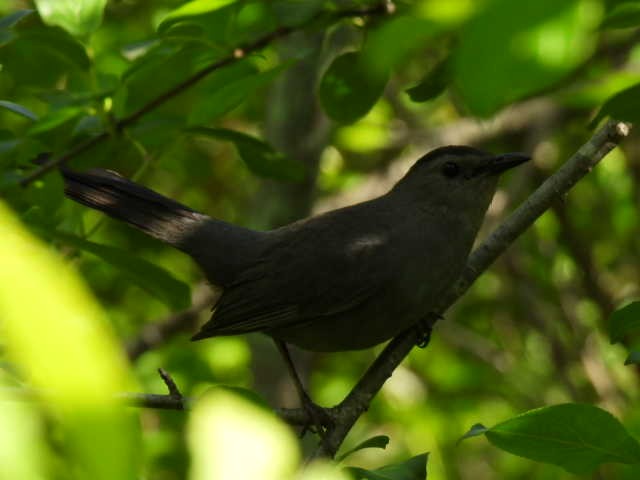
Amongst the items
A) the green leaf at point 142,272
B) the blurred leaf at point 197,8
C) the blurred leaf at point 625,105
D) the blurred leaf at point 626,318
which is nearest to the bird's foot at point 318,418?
the green leaf at point 142,272

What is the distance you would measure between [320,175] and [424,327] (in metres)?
2.00

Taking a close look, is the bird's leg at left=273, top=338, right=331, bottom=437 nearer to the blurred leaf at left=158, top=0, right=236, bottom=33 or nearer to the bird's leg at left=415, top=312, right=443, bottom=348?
the bird's leg at left=415, top=312, right=443, bottom=348

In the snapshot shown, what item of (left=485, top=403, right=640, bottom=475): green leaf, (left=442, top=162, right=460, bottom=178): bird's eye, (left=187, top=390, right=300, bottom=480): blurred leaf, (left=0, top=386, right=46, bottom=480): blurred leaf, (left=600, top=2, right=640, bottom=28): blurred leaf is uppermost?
(left=442, top=162, right=460, bottom=178): bird's eye

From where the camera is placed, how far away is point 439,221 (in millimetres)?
4109

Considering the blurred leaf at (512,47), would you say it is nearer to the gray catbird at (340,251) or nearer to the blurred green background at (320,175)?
the blurred green background at (320,175)

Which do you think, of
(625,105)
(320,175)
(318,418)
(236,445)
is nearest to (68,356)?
(236,445)

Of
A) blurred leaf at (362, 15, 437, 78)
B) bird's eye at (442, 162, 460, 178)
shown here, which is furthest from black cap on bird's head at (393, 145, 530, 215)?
blurred leaf at (362, 15, 437, 78)

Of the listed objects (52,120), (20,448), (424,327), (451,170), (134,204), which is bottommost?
(20,448)

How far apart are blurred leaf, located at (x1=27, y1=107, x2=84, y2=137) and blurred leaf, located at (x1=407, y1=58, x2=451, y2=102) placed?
894mm

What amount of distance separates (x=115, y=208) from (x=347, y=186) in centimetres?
259

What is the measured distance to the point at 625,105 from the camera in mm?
1457

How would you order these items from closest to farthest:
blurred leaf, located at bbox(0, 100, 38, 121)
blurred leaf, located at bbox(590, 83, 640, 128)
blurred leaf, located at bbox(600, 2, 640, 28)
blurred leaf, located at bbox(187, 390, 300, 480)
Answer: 1. blurred leaf, located at bbox(187, 390, 300, 480)
2. blurred leaf, located at bbox(600, 2, 640, 28)
3. blurred leaf, located at bbox(590, 83, 640, 128)
4. blurred leaf, located at bbox(0, 100, 38, 121)

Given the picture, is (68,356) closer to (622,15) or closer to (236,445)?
(236,445)

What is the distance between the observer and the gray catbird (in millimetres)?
3820
